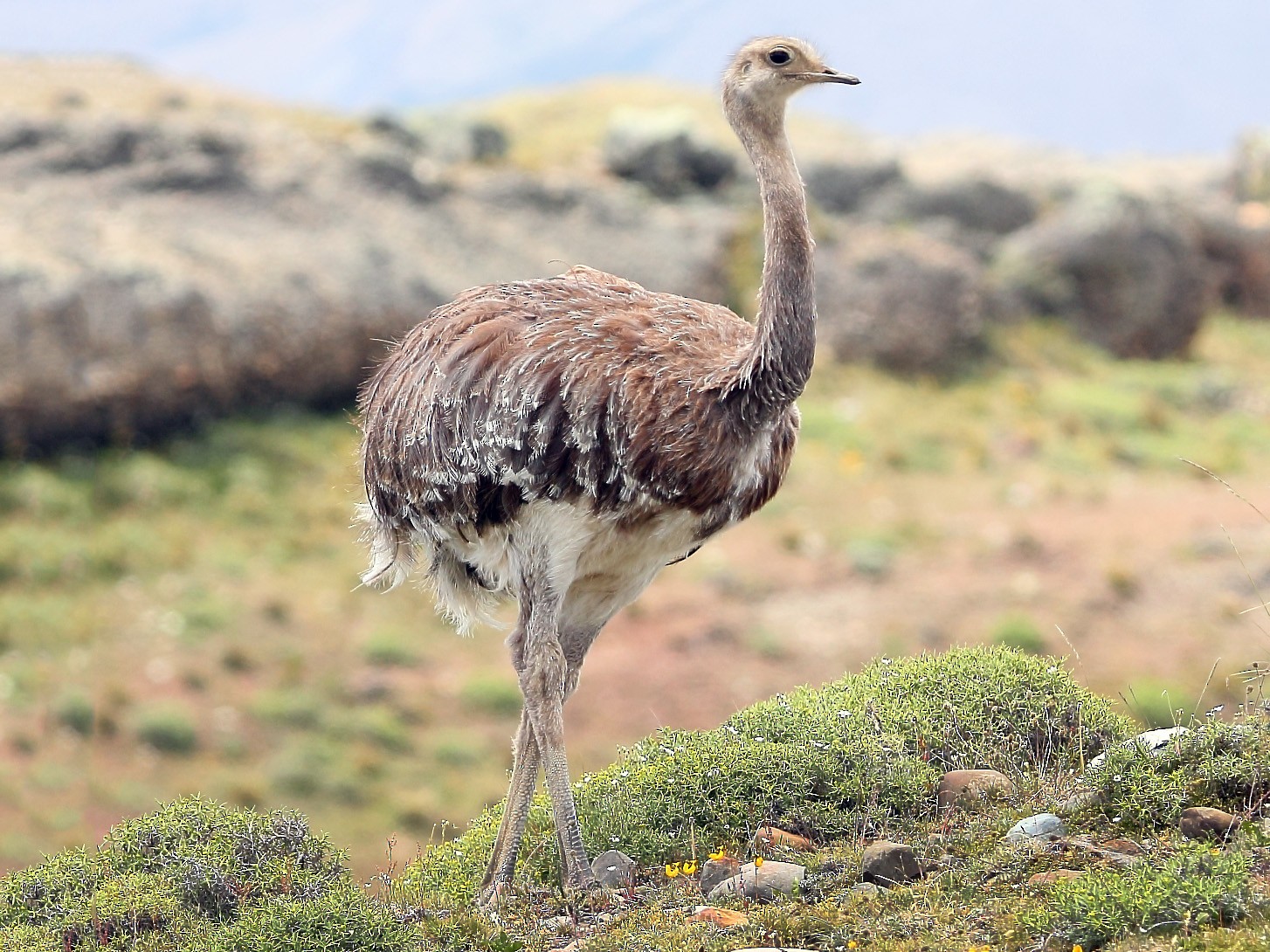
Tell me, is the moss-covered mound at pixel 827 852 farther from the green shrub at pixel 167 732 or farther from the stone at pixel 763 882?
the green shrub at pixel 167 732

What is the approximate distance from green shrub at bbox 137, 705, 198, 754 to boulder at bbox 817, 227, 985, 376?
38.6ft

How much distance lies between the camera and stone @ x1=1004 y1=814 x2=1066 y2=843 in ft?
16.4

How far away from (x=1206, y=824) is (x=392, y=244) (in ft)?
55.1

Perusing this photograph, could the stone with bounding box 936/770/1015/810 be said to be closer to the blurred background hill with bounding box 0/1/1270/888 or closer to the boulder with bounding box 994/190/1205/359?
the blurred background hill with bounding box 0/1/1270/888

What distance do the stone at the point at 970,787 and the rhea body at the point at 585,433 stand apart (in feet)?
4.23

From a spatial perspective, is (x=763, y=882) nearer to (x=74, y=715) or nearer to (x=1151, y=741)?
(x=1151, y=741)

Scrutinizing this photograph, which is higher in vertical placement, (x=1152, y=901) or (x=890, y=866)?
(x=1152, y=901)

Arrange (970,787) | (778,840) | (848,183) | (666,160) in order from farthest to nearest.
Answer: (848,183), (666,160), (970,787), (778,840)

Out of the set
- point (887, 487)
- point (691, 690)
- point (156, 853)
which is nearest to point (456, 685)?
point (691, 690)

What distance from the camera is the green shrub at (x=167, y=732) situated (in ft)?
46.7

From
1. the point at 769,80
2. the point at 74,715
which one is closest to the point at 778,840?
the point at 769,80

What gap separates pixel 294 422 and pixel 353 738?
5.49 m

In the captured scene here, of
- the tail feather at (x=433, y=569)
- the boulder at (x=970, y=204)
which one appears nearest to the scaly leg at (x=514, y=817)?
the tail feather at (x=433, y=569)

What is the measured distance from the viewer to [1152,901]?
162 inches
